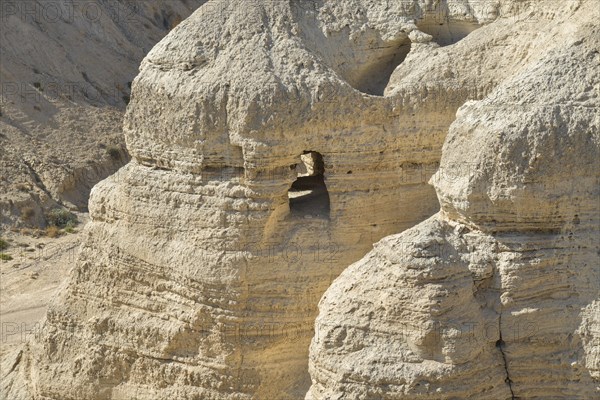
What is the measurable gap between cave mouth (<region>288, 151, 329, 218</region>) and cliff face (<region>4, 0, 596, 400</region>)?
5cm

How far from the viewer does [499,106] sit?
13289 millimetres

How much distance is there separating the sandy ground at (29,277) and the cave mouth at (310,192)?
554 centimetres

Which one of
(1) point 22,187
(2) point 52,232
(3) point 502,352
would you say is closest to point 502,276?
(3) point 502,352

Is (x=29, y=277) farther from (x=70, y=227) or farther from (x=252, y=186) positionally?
(x=252, y=186)

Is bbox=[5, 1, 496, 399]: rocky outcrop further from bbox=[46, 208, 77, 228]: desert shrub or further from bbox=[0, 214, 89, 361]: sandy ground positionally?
bbox=[46, 208, 77, 228]: desert shrub

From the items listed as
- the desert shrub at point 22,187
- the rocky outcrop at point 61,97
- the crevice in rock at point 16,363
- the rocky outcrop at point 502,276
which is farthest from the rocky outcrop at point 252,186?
the desert shrub at point 22,187

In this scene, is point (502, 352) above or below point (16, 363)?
below

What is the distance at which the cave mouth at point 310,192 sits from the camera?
1543 centimetres

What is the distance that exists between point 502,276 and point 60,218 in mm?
17560

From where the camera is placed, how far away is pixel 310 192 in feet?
53.3

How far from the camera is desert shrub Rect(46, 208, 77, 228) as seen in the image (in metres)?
29.0

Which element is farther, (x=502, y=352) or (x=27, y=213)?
(x=27, y=213)

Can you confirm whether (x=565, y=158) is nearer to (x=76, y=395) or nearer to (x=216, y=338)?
(x=216, y=338)

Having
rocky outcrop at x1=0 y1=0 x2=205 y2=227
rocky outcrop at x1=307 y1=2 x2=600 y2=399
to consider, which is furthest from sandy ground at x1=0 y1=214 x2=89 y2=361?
rocky outcrop at x1=307 y1=2 x2=600 y2=399
